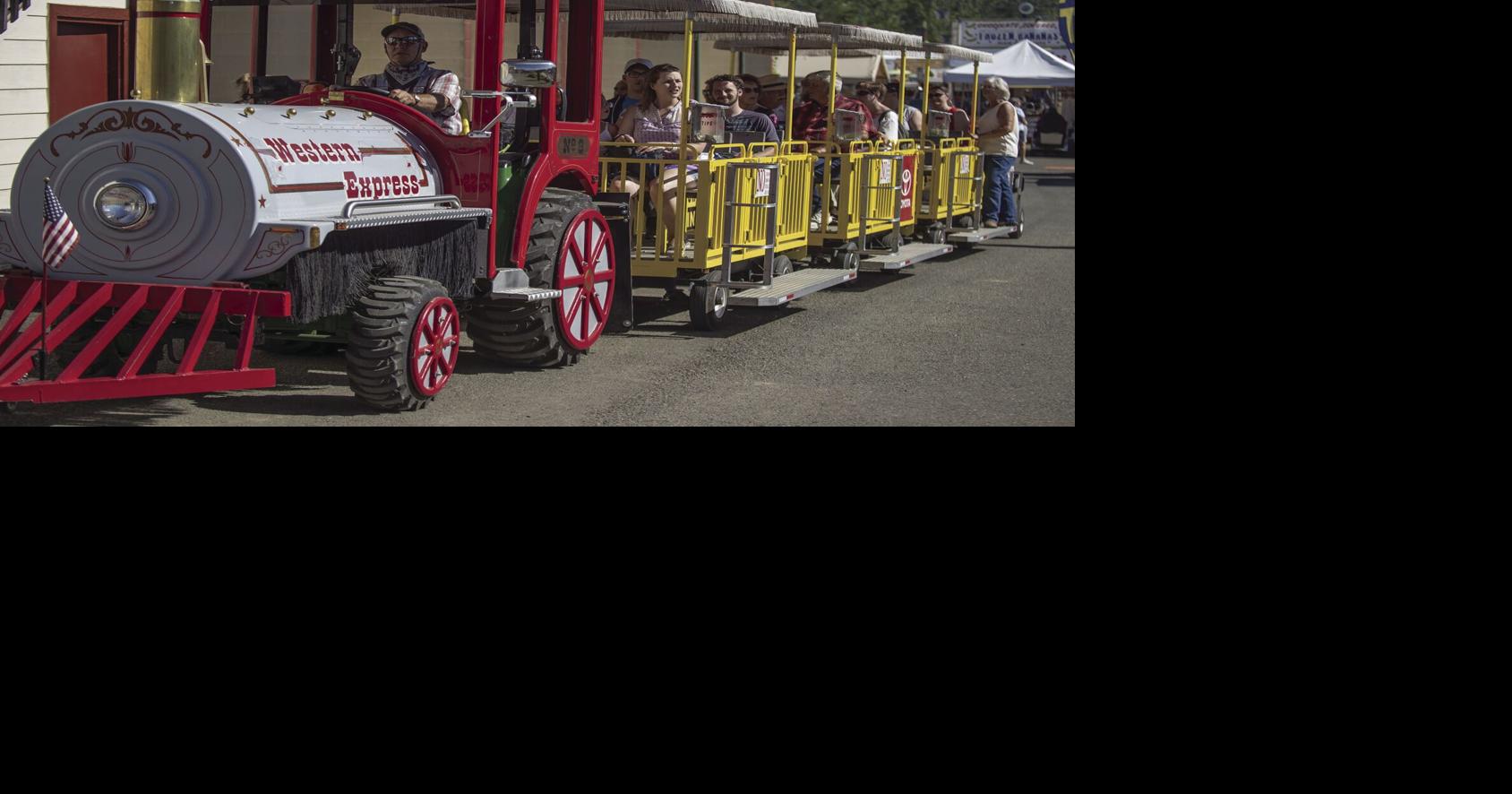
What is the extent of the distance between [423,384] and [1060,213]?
54.7 feet

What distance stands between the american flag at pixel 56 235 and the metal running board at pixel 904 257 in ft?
23.8

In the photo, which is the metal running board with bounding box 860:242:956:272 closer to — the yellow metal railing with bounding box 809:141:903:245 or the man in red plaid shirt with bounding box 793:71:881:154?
the yellow metal railing with bounding box 809:141:903:245

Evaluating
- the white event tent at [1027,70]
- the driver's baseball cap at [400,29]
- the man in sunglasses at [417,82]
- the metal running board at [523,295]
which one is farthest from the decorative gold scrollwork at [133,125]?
the white event tent at [1027,70]

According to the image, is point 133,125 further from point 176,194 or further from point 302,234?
point 302,234

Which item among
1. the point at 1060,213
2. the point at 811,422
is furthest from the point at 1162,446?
the point at 1060,213

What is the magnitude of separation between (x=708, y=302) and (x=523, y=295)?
7.13 feet

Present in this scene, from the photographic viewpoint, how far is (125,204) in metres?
6.90

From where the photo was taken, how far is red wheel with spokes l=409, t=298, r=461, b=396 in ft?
24.3

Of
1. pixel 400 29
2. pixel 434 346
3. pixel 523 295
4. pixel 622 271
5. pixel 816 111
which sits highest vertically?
pixel 816 111

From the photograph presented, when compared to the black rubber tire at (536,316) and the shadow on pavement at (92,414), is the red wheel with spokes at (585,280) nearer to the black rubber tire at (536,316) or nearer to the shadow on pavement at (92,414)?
the black rubber tire at (536,316)

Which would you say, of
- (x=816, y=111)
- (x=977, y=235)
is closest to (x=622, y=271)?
(x=816, y=111)

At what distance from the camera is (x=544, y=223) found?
873cm

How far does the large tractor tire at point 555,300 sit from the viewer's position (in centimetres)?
863

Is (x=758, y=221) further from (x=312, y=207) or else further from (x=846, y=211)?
(x=312, y=207)
